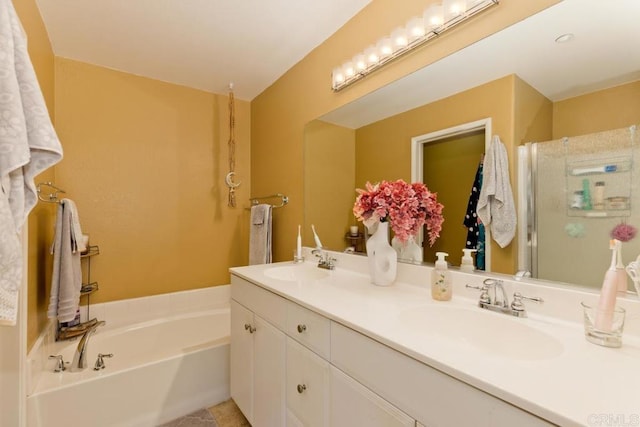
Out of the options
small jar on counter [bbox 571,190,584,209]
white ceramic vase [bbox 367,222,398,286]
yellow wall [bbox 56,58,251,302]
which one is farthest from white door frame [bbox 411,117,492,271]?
yellow wall [bbox 56,58,251,302]

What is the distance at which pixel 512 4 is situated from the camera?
1004 millimetres

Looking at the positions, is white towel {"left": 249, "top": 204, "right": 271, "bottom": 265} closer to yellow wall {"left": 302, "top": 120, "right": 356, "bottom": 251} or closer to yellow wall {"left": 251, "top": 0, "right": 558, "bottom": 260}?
yellow wall {"left": 251, "top": 0, "right": 558, "bottom": 260}

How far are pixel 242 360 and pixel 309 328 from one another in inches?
28.0

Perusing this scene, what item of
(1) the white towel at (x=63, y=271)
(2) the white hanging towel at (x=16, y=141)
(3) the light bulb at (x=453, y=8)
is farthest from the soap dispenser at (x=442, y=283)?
(1) the white towel at (x=63, y=271)

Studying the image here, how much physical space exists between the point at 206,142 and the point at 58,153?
1.88m

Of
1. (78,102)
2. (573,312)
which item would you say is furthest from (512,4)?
(78,102)

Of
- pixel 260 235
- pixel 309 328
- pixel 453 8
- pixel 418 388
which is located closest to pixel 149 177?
pixel 260 235

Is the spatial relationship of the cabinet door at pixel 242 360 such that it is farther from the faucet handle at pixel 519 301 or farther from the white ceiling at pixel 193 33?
the white ceiling at pixel 193 33

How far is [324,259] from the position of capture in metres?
1.78

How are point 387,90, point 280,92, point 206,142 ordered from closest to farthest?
point 387,90, point 280,92, point 206,142

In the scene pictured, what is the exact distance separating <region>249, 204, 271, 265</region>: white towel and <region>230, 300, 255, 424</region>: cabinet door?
689 millimetres

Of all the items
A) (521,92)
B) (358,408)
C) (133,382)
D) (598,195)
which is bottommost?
(133,382)

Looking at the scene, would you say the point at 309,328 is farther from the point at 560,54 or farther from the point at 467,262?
the point at 560,54

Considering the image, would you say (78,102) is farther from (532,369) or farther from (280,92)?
(532,369)
